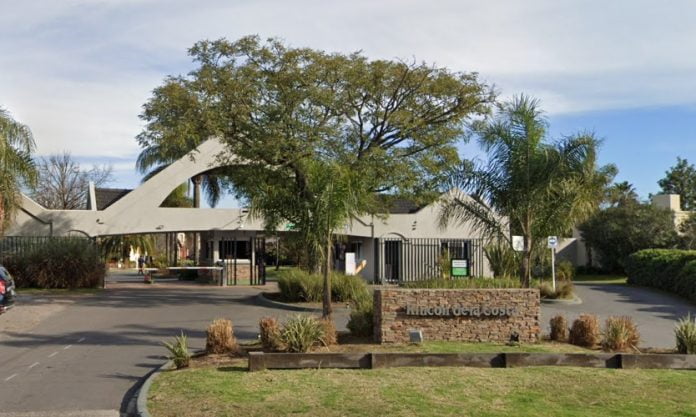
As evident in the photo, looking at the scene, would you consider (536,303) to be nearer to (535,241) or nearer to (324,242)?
(535,241)

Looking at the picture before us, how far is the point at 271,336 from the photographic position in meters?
12.0

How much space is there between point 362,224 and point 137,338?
794 inches

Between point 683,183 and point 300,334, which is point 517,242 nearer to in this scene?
point 300,334

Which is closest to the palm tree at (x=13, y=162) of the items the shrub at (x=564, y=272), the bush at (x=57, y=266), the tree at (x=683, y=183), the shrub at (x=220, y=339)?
the bush at (x=57, y=266)

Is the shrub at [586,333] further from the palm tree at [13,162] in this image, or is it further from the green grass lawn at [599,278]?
the green grass lawn at [599,278]

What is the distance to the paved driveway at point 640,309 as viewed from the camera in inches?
665

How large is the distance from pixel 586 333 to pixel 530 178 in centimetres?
336

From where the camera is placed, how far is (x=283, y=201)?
16562mm

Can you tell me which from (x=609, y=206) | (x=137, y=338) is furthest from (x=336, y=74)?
(x=609, y=206)

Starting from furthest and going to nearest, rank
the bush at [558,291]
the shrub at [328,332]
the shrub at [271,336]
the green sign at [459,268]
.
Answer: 1. the bush at [558,291]
2. the green sign at [459,268]
3. the shrub at [328,332]
4. the shrub at [271,336]

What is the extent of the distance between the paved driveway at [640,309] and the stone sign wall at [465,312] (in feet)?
8.78

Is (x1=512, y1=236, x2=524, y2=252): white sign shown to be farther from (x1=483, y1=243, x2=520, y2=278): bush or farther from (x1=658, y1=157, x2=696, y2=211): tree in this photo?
(x1=658, y1=157, x2=696, y2=211): tree

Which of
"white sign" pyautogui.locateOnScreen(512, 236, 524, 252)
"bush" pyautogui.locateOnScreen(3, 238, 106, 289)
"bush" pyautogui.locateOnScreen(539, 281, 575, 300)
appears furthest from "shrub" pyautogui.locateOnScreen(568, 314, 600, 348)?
"bush" pyautogui.locateOnScreen(3, 238, 106, 289)

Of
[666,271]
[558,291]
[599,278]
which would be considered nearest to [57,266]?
[558,291]
